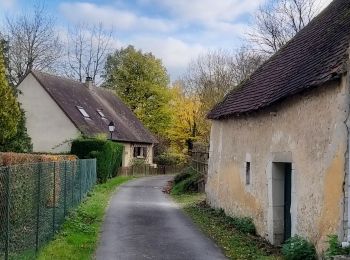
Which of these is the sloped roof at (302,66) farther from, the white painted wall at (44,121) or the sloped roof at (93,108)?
the sloped roof at (93,108)

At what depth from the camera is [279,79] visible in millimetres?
13383

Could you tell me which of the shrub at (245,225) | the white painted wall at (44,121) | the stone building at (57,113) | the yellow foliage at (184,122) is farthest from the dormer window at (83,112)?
the shrub at (245,225)

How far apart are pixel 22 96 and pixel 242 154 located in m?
23.6

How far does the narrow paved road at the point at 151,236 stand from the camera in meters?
10.7

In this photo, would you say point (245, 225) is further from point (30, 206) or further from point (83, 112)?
Result: point (83, 112)

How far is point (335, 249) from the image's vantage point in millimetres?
8328

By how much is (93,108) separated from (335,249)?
109 feet

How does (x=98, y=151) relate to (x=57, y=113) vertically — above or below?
below

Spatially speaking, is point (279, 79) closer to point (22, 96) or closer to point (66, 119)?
point (66, 119)

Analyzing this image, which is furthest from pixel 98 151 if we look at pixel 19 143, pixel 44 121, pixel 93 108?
pixel 93 108

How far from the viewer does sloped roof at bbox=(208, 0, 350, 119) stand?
32.9 feet

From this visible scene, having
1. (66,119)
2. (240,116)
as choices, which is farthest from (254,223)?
(66,119)

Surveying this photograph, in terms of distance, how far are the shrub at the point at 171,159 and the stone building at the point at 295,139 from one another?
3215 centimetres

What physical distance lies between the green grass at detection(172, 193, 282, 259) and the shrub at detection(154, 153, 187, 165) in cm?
3014
